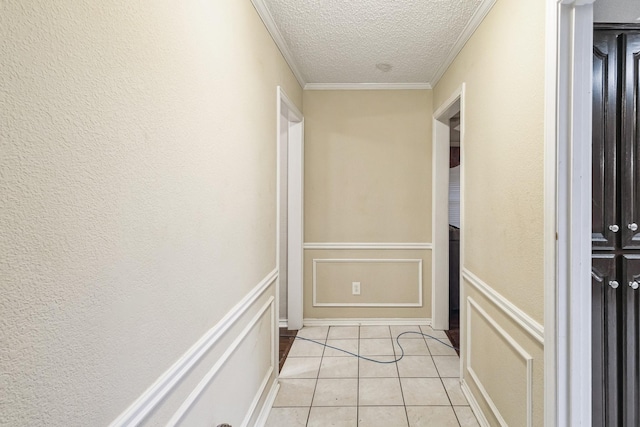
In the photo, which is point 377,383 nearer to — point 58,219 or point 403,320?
point 403,320

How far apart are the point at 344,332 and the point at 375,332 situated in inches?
12.0

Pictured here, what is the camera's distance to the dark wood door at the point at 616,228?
4.58ft

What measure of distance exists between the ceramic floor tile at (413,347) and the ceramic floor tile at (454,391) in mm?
398

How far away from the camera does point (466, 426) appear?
6.29ft

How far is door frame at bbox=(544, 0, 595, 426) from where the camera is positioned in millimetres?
1197

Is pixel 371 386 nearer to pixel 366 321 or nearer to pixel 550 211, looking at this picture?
pixel 366 321

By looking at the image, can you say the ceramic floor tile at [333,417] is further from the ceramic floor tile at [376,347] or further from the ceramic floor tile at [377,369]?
the ceramic floor tile at [376,347]

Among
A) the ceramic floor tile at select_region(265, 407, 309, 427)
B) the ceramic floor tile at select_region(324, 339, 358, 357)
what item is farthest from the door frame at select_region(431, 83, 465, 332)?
the ceramic floor tile at select_region(265, 407, 309, 427)

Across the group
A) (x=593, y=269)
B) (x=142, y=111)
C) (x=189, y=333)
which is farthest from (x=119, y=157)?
(x=593, y=269)

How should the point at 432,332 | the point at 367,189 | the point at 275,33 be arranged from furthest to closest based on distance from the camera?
the point at 367,189
the point at 432,332
the point at 275,33

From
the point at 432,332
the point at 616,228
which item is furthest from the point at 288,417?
the point at 616,228

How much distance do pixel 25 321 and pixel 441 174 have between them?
3246mm

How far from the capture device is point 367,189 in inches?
132

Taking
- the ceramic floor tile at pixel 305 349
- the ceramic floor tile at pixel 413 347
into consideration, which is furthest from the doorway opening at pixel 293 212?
the ceramic floor tile at pixel 413 347
